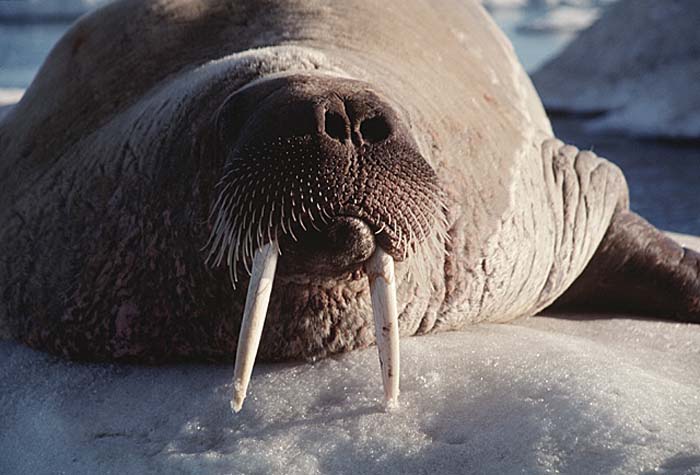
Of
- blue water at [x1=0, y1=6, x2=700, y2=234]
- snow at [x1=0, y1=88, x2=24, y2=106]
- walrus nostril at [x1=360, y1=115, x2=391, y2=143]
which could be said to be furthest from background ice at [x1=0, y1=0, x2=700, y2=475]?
snow at [x1=0, y1=88, x2=24, y2=106]

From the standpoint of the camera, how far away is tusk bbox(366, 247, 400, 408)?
3143 millimetres

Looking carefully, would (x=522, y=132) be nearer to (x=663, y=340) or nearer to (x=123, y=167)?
(x=663, y=340)

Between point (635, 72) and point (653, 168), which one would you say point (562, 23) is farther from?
point (653, 168)

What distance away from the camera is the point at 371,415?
3.23m

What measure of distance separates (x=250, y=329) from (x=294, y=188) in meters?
0.39

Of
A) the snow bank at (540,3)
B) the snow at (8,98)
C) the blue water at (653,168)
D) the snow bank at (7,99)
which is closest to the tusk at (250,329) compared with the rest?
the snow bank at (7,99)

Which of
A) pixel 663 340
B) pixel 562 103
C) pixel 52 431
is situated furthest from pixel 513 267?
pixel 562 103

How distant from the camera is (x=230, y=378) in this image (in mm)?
3559

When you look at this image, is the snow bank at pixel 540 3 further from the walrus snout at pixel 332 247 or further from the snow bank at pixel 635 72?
the walrus snout at pixel 332 247

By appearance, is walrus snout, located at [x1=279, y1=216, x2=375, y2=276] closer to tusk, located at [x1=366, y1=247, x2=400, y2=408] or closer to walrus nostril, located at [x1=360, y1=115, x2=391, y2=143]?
tusk, located at [x1=366, y1=247, x2=400, y2=408]

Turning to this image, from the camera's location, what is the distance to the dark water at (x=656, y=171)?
26.8ft

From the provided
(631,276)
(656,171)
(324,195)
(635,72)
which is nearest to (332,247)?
(324,195)

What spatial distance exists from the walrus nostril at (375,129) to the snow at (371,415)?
75cm

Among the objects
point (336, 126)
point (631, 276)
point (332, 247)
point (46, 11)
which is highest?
point (46, 11)
